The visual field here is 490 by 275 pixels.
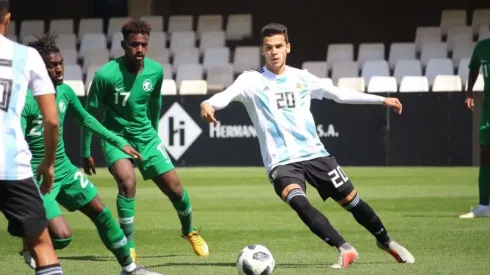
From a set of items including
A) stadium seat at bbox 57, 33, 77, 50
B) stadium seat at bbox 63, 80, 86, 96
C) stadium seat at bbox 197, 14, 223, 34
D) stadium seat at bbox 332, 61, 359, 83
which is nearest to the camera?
stadium seat at bbox 63, 80, 86, 96

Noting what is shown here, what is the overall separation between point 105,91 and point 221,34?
15.8m

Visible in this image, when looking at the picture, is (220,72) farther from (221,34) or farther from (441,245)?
(441,245)

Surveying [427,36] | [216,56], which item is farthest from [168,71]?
[427,36]

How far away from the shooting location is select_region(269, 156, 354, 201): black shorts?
29.1 feet

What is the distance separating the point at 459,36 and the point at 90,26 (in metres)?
8.49

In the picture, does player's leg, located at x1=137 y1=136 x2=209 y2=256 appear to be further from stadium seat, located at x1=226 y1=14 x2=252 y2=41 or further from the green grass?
stadium seat, located at x1=226 y1=14 x2=252 y2=41

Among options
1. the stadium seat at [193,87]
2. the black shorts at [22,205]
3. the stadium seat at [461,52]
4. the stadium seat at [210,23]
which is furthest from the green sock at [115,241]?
the stadium seat at [210,23]

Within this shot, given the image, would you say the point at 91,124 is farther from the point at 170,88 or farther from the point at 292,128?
the point at 170,88

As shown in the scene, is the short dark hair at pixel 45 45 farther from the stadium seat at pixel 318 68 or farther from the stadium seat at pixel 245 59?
the stadium seat at pixel 245 59

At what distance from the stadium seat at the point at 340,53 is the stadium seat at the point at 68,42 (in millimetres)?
5584

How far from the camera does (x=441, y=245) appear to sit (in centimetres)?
1027

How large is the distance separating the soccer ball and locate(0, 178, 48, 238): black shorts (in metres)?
2.43

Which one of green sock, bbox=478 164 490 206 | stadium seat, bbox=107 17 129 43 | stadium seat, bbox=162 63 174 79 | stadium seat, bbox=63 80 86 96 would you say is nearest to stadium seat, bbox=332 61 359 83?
stadium seat, bbox=162 63 174 79

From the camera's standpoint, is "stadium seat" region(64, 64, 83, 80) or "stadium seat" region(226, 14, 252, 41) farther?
"stadium seat" region(226, 14, 252, 41)
